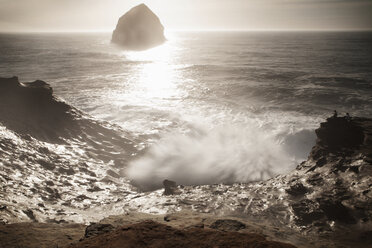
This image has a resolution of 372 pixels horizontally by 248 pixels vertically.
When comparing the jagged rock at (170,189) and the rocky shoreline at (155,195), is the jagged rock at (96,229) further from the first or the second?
the jagged rock at (170,189)

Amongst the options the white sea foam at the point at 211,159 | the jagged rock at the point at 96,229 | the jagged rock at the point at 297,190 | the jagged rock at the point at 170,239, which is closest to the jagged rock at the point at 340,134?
the jagged rock at the point at 297,190

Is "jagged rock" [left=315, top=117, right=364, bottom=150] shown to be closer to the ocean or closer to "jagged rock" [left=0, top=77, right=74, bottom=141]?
the ocean

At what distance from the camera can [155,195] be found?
21.9ft

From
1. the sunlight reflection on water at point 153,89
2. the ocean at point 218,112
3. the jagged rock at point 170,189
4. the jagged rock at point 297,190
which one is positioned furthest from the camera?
the sunlight reflection on water at point 153,89

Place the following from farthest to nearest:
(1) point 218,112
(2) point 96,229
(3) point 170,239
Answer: (1) point 218,112 < (2) point 96,229 < (3) point 170,239

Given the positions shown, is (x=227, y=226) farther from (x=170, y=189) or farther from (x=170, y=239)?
(x=170, y=189)

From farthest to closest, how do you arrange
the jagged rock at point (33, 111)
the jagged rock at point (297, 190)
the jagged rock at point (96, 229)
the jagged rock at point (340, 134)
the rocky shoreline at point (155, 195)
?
the jagged rock at point (33, 111) → the jagged rock at point (340, 134) → the jagged rock at point (297, 190) → the rocky shoreline at point (155, 195) → the jagged rock at point (96, 229)

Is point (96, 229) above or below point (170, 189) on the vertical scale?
above

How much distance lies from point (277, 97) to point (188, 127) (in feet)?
32.8

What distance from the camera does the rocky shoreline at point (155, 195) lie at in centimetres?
334

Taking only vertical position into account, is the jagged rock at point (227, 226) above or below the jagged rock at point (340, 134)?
below

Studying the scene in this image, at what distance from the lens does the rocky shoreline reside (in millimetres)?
3342

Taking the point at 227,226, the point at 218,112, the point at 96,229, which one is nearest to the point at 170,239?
the point at 96,229

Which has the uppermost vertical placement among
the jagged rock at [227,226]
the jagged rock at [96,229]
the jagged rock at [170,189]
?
the jagged rock at [96,229]
